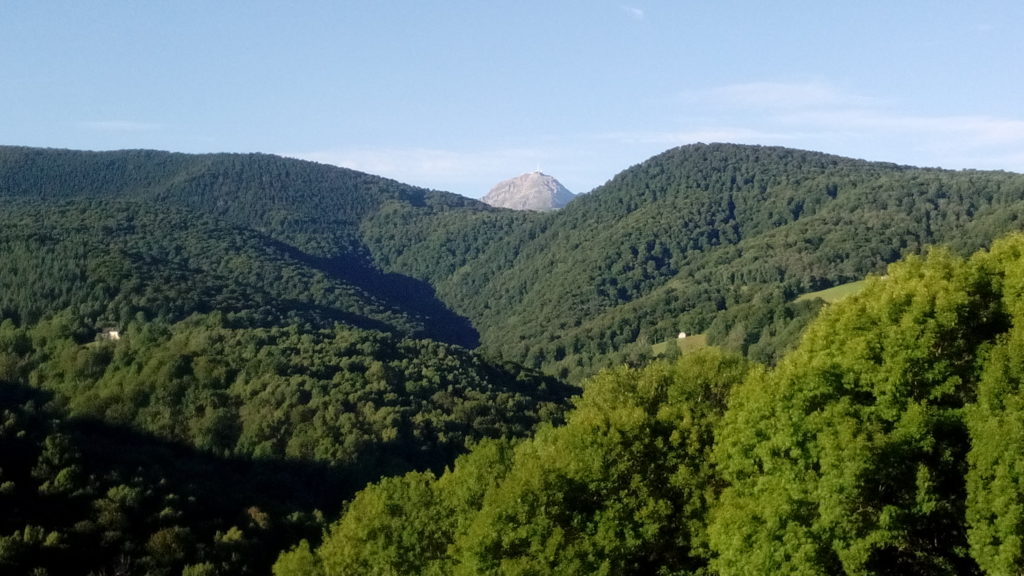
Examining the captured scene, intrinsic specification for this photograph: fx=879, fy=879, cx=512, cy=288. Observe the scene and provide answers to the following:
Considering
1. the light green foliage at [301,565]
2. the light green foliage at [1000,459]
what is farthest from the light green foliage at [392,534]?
the light green foliage at [1000,459]

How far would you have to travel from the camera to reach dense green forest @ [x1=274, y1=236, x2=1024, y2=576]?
1908 cm

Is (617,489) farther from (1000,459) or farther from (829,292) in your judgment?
(829,292)

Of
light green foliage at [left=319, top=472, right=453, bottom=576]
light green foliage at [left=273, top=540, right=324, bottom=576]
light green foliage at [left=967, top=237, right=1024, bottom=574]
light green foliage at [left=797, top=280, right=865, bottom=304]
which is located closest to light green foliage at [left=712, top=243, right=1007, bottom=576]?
light green foliage at [left=967, top=237, right=1024, bottom=574]

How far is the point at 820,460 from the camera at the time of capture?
20.2 metres

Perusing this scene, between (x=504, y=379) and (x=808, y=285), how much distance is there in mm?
75156

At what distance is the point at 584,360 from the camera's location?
6432 inches

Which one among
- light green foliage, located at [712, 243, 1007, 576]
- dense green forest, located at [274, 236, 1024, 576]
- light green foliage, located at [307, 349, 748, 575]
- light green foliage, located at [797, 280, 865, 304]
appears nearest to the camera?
dense green forest, located at [274, 236, 1024, 576]

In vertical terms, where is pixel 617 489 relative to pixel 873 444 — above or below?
below

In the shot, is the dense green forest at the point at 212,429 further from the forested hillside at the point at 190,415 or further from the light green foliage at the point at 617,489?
the light green foliage at the point at 617,489

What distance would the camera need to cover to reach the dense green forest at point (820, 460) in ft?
62.6

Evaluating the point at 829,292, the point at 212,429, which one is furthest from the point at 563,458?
the point at 829,292

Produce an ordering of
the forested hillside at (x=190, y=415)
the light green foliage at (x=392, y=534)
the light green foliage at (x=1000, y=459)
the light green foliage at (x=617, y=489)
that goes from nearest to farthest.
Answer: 1. the light green foliage at (x=1000, y=459)
2. the light green foliage at (x=617, y=489)
3. the light green foliage at (x=392, y=534)
4. the forested hillside at (x=190, y=415)

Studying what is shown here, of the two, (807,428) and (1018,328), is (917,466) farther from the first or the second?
(1018,328)

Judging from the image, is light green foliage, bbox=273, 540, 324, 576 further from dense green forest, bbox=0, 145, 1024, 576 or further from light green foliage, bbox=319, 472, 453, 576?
light green foliage, bbox=319, 472, 453, 576
